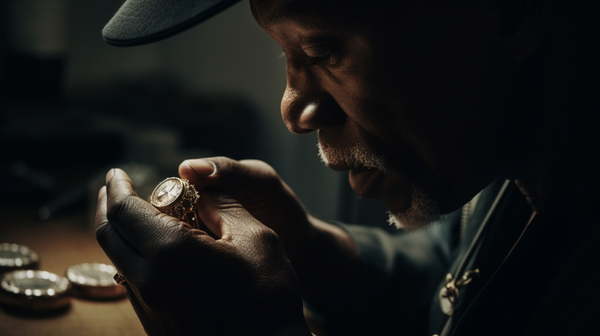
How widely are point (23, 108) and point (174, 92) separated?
0.91 metres

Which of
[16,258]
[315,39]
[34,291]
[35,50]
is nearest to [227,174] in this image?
[315,39]

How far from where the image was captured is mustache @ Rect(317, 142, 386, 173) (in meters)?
0.79

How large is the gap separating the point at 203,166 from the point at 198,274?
0.23 m

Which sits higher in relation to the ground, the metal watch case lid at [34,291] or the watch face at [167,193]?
the watch face at [167,193]

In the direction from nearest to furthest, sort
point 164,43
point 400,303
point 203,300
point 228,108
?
point 203,300 < point 400,303 < point 228,108 < point 164,43

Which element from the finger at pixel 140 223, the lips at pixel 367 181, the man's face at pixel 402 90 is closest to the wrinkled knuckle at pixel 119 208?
the finger at pixel 140 223

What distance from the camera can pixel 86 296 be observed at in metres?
0.99

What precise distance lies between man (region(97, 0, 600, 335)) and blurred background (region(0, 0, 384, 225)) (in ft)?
2.80

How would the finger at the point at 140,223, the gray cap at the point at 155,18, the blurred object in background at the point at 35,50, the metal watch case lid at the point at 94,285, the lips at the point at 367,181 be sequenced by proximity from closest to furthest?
the gray cap at the point at 155,18 → the finger at the point at 140,223 → the lips at the point at 367,181 → the metal watch case lid at the point at 94,285 → the blurred object in background at the point at 35,50

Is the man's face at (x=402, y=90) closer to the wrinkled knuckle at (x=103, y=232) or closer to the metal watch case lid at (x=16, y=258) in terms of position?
the wrinkled knuckle at (x=103, y=232)

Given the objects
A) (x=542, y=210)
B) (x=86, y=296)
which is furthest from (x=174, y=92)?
(x=542, y=210)

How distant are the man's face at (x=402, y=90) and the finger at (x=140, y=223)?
0.25 metres

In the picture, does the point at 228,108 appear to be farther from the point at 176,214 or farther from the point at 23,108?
the point at 176,214

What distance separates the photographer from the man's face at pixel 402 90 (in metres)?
0.66
